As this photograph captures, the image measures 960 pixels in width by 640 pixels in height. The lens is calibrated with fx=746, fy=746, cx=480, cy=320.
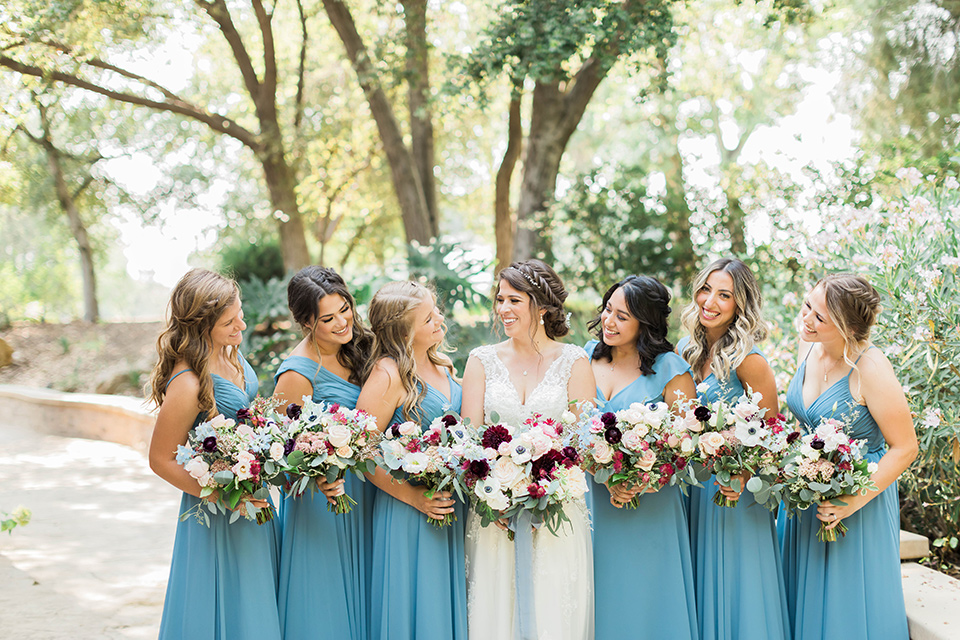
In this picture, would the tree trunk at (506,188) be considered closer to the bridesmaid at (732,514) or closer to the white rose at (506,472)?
the bridesmaid at (732,514)

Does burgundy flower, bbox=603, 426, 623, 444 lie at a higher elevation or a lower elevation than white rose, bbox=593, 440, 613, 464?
higher

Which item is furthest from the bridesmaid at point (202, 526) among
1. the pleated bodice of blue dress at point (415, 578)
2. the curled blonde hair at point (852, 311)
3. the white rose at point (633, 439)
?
the curled blonde hair at point (852, 311)

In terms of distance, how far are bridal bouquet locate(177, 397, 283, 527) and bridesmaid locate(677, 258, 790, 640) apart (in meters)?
2.12

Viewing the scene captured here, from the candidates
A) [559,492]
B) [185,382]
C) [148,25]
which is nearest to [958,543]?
[559,492]

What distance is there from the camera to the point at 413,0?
1070cm

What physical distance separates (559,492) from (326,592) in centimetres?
129

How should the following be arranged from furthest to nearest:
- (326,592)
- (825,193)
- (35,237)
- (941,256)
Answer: (35,237) → (825,193) → (941,256) → (326,592)

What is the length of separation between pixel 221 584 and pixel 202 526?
0.94 feet

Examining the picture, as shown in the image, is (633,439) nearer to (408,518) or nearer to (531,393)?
(531,393)

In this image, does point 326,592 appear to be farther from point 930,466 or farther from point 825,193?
point 825,193

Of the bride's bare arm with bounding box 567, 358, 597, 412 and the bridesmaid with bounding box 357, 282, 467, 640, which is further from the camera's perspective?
the bride's bare arm with bounding box 567, 358, 597, 412

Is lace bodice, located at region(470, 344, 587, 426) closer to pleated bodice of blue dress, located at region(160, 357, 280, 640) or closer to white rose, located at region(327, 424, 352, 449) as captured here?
white rose, located at region(327, 424, 352, 449)

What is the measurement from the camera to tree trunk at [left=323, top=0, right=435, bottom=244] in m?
10.8

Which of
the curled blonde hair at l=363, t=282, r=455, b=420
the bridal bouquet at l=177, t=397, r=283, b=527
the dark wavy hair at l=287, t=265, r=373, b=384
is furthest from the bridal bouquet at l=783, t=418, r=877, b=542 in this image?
the bridal bouquet at l=177, t=397, r=283, b=527
